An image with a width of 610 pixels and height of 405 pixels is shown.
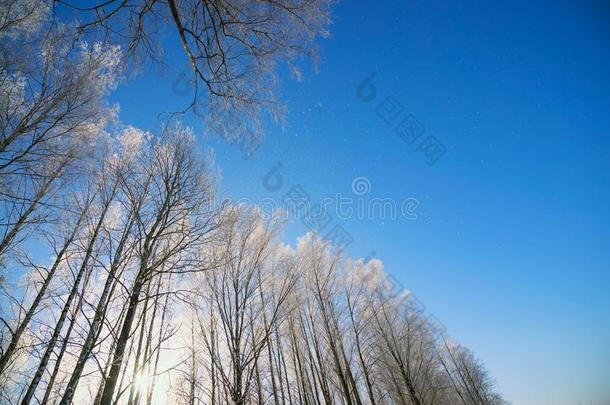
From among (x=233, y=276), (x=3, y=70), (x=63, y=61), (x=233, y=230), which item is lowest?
(x=233, y=276)

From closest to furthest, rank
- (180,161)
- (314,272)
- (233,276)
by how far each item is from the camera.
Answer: (180,161) < (233,276) < (314,272)

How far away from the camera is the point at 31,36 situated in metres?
6.13

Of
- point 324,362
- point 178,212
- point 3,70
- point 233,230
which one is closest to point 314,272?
point 324,362

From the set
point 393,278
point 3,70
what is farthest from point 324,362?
point 3,70

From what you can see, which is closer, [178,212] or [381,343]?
[178,212]

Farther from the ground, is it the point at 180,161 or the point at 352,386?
the point at 180,161

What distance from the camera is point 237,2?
11.0 feet

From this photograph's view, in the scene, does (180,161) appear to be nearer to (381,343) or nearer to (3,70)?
(3,70)

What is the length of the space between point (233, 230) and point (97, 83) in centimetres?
583

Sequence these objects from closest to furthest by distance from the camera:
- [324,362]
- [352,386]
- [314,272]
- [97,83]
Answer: [97,83] < [352,386] < [324,362] < [314,272]

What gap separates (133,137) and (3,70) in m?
4.05

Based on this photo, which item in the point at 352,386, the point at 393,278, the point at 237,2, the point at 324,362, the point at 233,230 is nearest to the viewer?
the point at 237,2

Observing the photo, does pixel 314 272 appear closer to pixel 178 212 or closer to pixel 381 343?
pixel 381 343

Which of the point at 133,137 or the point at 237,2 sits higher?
the point at 133,137
